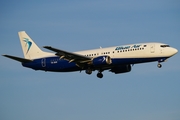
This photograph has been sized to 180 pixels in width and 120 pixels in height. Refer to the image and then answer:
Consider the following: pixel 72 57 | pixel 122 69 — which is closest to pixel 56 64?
pixel 72 57

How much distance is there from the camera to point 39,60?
86.8m

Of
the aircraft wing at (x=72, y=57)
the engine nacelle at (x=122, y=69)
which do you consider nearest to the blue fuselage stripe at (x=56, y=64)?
the aircraft wing at (x=72, y=57)

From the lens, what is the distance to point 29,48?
91.5 metres

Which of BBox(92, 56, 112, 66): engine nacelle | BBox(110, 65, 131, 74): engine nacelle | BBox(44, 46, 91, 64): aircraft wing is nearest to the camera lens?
BBox(92, 56, 112, 66): engine nacelle

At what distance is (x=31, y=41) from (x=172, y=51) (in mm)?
28677

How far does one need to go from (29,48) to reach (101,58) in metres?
17.7

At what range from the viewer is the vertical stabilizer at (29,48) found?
3516 inches

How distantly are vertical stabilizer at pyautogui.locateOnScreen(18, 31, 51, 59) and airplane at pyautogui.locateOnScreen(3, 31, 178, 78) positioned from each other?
0.89ft

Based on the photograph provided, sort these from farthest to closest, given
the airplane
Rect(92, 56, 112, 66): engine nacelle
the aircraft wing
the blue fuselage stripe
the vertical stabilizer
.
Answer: the vertical stabilizer, the blue fuselage stripe, the aircraft wing, Rect(92, 56, 112, 66): engine nacelle, the airplane

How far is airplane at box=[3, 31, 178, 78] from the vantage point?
258 feet

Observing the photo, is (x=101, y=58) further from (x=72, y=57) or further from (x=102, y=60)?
(x=72, y=57)

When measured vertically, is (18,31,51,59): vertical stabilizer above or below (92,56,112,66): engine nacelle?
above

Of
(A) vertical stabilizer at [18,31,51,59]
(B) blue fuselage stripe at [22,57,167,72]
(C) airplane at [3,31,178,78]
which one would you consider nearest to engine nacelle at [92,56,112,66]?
(C) airplane at [3,31,178,78]

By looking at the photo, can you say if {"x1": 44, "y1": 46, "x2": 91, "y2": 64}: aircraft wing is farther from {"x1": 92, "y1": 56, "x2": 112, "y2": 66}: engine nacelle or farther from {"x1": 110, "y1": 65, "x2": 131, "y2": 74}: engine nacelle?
{"x1": 110, "y1": 65, "x2": 131, "y2": 74}: engine nacelle
